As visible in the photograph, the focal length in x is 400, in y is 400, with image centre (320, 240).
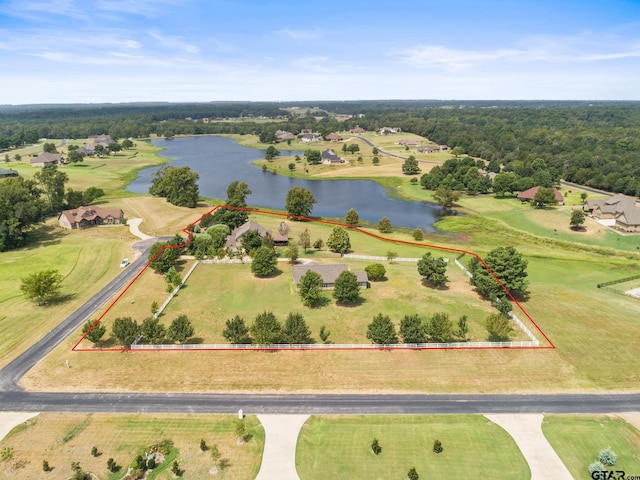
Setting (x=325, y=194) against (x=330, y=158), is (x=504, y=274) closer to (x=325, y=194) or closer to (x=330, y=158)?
(x=325, y=194)

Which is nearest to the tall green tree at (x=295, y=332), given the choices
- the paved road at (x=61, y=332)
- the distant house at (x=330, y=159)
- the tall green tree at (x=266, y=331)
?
the tall green tree at (x=266, y=331)

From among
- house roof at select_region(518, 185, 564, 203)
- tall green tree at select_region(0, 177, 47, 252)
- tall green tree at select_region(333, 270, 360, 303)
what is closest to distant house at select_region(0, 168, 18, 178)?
tall green tree at select_region(0, 177, 47, 252)

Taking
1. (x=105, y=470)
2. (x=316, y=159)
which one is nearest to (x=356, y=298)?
(x=105, y=470)

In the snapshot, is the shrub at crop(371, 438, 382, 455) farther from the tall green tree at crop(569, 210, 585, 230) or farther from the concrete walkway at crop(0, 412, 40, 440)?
the tall green tree at crop(569, 210, 585, 230)

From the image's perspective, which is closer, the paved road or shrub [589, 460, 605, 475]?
shrub [589, 460, 605, 475]

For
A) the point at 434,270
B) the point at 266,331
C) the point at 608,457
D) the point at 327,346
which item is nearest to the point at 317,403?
the point at 327,346

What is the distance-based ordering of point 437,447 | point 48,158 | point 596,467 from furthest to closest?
1. point 48,158
2. point 437,447
3. point 596,467
